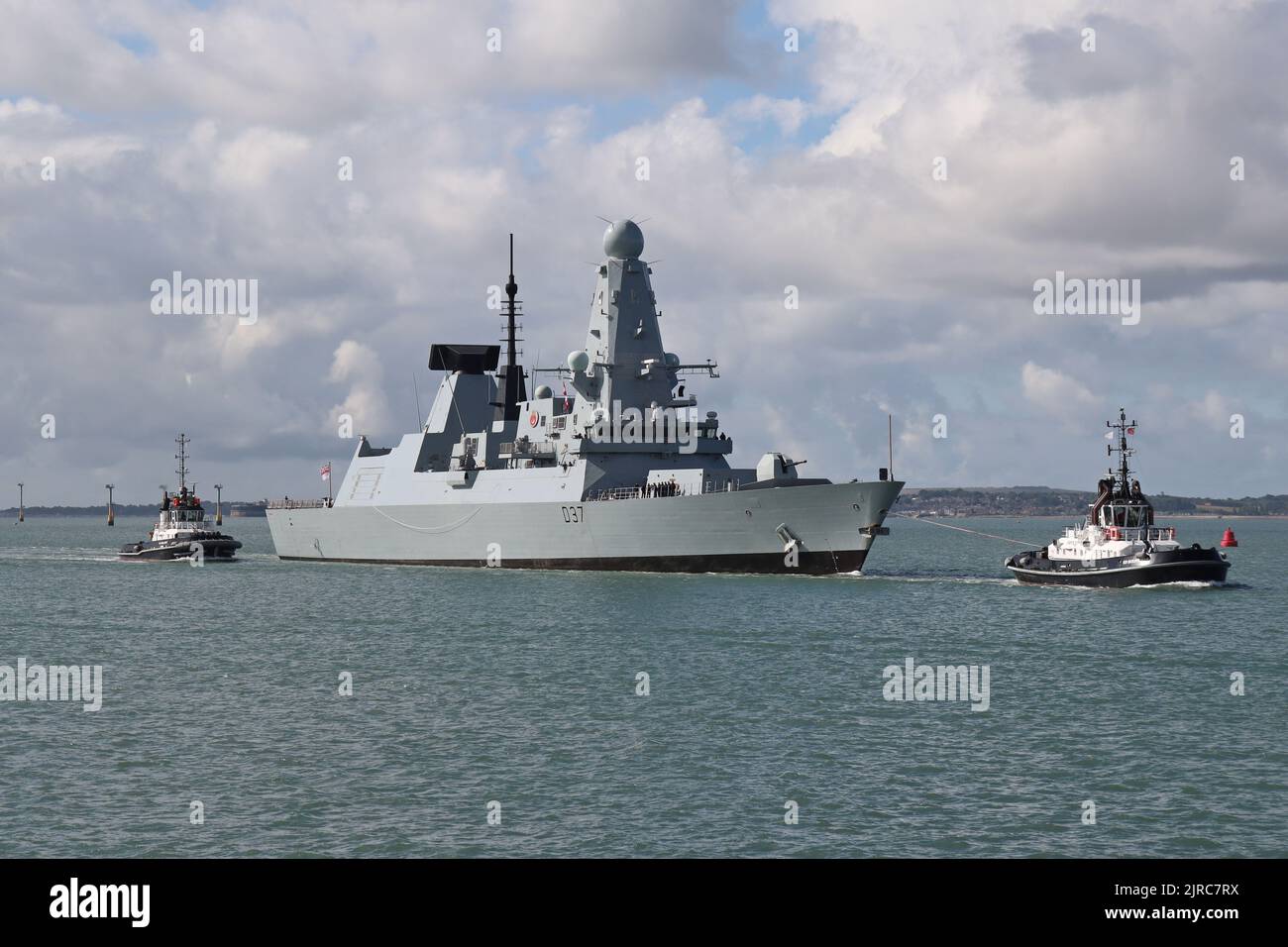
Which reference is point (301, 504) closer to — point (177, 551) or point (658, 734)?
point (177, 551)

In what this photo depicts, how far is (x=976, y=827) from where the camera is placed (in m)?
15.1

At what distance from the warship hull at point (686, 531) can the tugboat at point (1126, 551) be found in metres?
6.63

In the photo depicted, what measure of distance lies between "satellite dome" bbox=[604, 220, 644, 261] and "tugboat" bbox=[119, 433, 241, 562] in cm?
2892

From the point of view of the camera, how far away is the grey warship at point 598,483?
45812 mm

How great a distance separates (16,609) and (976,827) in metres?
39.6

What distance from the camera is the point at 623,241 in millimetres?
54250

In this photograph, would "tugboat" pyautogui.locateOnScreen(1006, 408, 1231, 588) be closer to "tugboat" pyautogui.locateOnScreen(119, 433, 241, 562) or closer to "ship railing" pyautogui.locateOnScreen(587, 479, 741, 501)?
"ship railing" pyautogui.locateOnScreen(587, 479, 741, 501)

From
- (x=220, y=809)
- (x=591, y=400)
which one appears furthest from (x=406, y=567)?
(x=220, y=809)

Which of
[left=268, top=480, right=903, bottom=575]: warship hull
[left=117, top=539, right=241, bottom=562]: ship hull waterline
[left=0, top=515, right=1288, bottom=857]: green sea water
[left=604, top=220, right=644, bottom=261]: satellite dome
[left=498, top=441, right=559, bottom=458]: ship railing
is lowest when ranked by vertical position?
[left=0, top=515, right=1288, bottom=857]: green sea water

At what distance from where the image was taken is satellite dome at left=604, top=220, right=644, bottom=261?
54.2 metres
